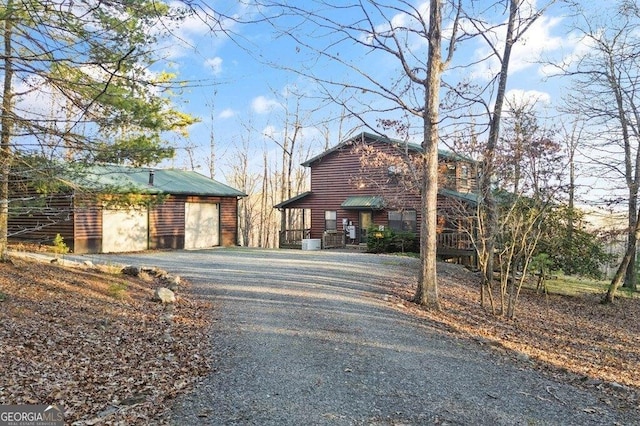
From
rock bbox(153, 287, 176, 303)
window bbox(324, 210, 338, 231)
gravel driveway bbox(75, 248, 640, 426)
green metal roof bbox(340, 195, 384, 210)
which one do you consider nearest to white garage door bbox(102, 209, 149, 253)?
rock bbox(153, 287, 176, 303)

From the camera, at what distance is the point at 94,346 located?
5461mm

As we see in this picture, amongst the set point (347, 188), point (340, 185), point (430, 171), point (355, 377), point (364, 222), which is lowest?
point (355, 377)

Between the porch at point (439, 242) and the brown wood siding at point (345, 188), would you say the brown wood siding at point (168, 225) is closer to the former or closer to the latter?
the porch at point (439, 242)

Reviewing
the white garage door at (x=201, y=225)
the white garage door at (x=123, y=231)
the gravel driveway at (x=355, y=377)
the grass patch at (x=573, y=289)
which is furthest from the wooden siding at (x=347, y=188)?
the gravel driveway at (x=355, y=377)

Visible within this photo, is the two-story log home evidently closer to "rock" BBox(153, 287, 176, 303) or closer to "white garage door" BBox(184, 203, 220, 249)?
"white garage door" BBox(184, 203, 220, 249)

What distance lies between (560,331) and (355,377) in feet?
20.9

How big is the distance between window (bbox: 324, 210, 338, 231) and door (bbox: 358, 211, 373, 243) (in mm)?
1632

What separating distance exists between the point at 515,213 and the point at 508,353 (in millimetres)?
4882

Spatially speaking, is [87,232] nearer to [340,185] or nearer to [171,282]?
[171,282]

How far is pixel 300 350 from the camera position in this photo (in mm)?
5633

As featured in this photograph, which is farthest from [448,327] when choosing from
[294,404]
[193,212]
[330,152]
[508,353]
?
[330,152]

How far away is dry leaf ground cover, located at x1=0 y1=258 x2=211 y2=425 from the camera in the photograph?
13.0ft

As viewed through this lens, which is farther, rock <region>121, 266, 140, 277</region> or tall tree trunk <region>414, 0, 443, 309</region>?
rock <region>121, 266, 140, 277</region>

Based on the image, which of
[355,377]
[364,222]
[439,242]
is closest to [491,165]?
[355,377]
